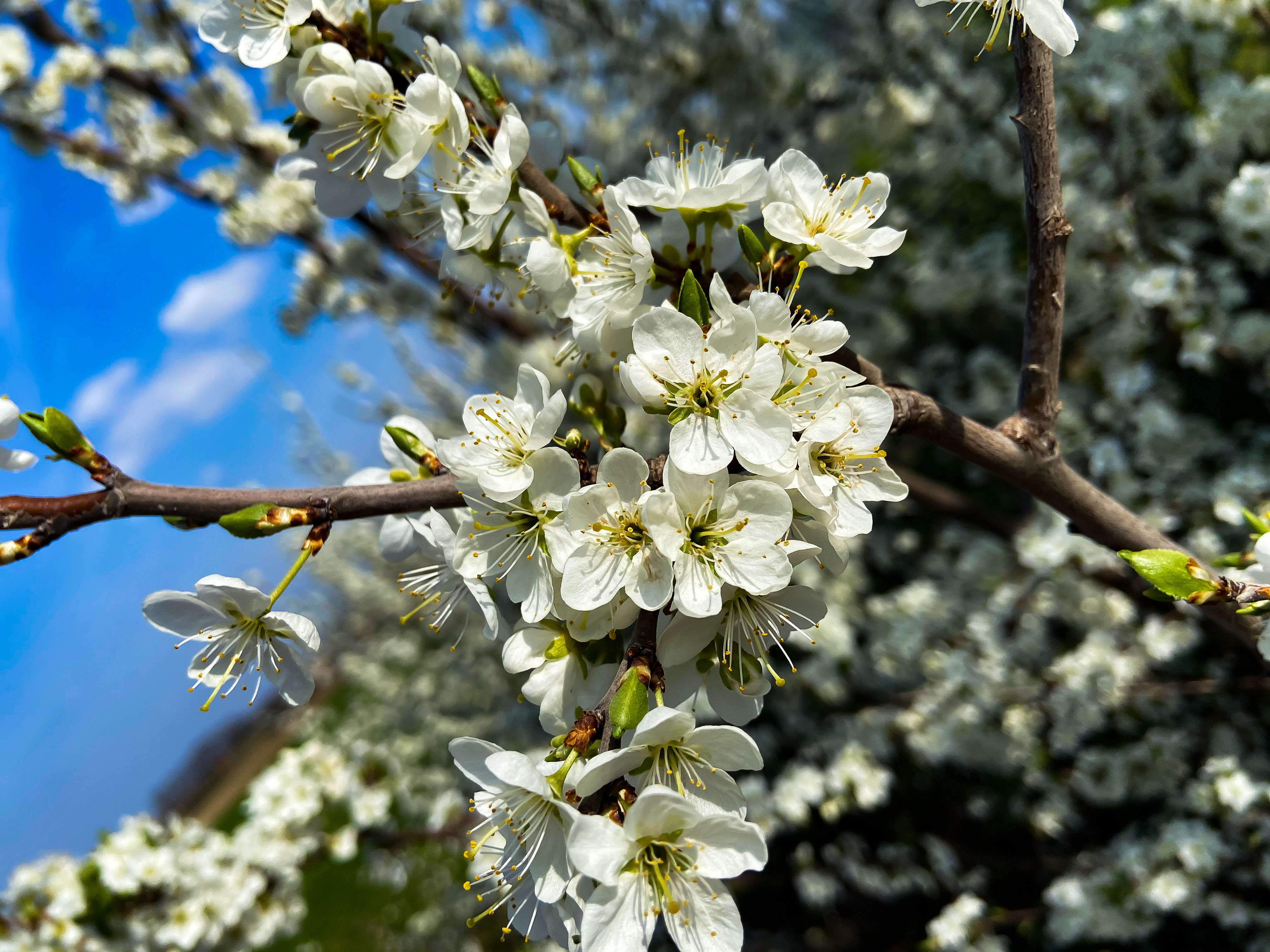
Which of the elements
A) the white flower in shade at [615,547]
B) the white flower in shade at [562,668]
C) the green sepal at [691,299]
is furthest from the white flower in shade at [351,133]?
the white flower in shade at [562,668]

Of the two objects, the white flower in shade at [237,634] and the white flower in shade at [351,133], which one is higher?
the white flower in shade at [351,133]

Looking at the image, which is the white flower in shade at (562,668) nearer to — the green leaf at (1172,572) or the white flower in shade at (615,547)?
the white flower in shade at (615,547)

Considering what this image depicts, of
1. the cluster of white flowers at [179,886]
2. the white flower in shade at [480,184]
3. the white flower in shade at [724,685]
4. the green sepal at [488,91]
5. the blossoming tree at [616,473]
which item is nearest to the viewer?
the blossoming tree at [616,473]

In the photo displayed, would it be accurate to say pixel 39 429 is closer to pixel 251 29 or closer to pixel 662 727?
pixel 251 29

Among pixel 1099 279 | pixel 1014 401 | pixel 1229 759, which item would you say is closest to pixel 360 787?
pixel 1229 759

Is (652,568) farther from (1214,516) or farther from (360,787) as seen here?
(360,787)

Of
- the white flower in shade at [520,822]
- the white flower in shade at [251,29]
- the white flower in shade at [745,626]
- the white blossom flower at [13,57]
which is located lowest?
the white flower in shade at [520,822]

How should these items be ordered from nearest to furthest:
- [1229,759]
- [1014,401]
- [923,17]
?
[1229,759], [1014,401], [923,17]
